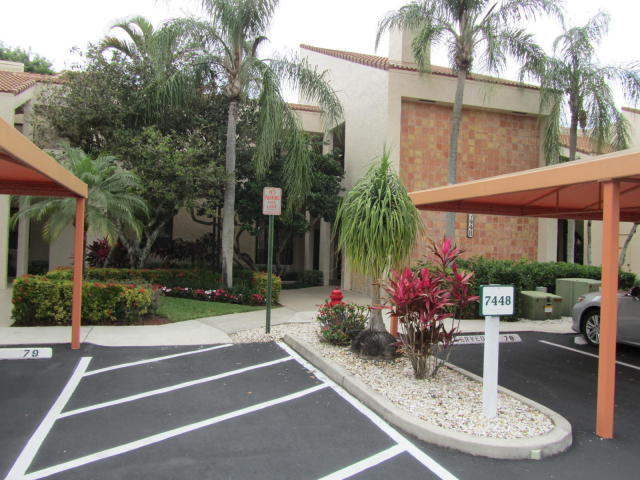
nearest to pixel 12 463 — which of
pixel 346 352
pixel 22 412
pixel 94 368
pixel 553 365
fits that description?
pixel 22 412

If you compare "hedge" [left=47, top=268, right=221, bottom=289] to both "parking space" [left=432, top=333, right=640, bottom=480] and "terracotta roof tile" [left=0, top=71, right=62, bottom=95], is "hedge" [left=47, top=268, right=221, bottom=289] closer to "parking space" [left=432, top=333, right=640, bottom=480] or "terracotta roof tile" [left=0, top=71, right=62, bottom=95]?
"terracotta roof tile" [left=0, top=71, right=62, bottom=95]

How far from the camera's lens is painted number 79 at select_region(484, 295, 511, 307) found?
491 cm

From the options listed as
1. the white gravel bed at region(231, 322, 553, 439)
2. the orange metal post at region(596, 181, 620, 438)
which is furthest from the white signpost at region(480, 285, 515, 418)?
the orange metal post at region(596, 181, 620, 438)

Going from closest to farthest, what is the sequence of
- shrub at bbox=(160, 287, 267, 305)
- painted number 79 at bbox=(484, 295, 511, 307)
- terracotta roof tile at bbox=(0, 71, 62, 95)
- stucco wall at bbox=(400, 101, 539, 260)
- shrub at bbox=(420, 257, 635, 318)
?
painted number 79 at bbox=(484, 295, 511, 307), shrub at bbox=(420, 257, 635, 318), shrub at bbox=(160, 287, 267, 305), terracotta roof tile at bbox=(0, 71, 62, 95), stucco wall at bbox=(400, 101, 539, 260)

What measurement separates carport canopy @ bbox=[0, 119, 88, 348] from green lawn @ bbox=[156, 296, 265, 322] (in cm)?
309

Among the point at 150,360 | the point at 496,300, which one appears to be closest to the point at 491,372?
the point at 496,300

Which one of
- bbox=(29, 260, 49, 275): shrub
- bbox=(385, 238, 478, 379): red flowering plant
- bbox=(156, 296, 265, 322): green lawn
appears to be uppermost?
bbox=(385, 238, 478, 379): red flowering plant

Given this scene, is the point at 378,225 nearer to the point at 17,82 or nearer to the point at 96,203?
the point at 96,203

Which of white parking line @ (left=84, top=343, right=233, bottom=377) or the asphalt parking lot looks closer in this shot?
the asphalt parking lot

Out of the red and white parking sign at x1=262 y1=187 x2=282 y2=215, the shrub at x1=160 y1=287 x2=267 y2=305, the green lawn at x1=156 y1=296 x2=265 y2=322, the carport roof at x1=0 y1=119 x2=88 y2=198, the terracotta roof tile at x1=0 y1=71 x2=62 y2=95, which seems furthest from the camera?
the terracotta roof tile at x1=0 y1=71 x2=62 y2=95

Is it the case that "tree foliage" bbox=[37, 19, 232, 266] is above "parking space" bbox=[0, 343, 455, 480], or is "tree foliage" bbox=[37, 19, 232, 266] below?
above

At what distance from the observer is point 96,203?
1183 centimetres

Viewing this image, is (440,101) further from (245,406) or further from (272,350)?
(245,406)

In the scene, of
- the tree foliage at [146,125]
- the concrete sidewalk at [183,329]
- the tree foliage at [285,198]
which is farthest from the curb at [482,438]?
the tree foliage at [285,198]
